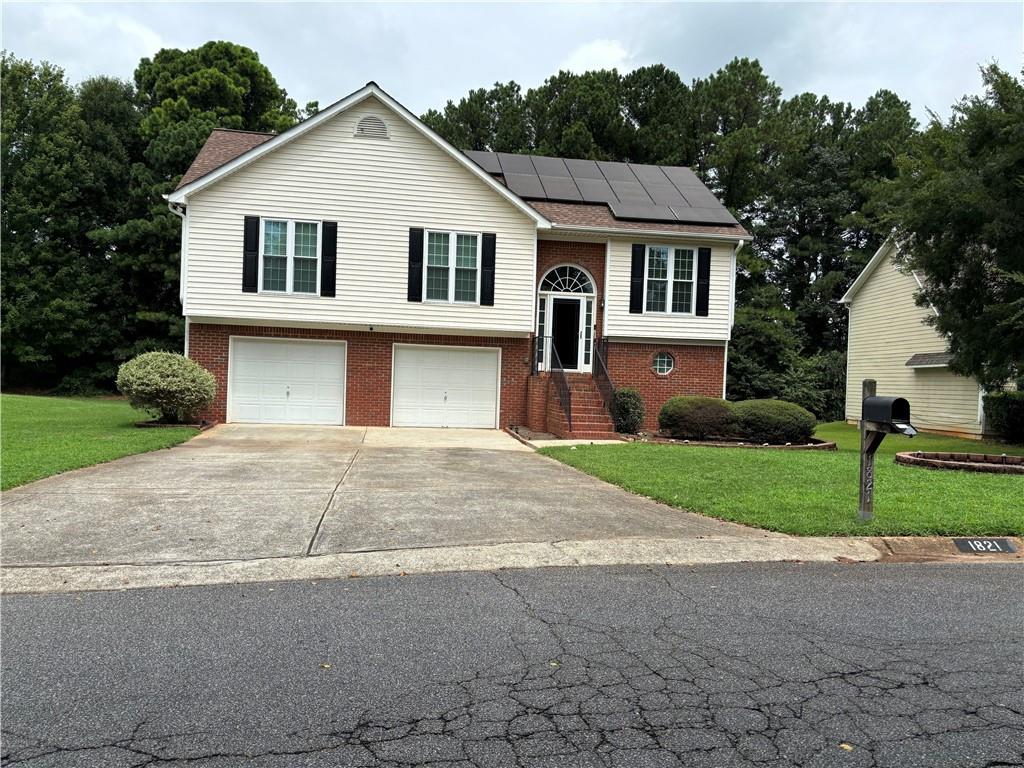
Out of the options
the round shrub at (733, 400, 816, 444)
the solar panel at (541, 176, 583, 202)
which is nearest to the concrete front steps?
the round shrub at (733, 400, 816, 444)

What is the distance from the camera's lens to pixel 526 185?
838 inches

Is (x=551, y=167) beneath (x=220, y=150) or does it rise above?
above

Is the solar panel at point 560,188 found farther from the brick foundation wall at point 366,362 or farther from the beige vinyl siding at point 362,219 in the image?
the brick foundation wall at point 366,362

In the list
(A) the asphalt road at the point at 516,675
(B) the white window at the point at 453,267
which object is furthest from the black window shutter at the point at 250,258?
(A) the asphalt road at the point at 516,675

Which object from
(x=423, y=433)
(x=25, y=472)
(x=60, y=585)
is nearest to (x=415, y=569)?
(x=60, y=585)

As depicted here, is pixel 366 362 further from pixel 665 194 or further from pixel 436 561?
pixel 436 561

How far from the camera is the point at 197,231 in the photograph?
17.4 m

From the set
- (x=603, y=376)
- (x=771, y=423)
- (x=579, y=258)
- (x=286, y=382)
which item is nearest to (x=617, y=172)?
(x=579, y=258)

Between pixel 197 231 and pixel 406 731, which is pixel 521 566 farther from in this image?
pixel 197 231

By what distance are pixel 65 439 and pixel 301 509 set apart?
25.2ft

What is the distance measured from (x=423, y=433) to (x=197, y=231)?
7.26 metres

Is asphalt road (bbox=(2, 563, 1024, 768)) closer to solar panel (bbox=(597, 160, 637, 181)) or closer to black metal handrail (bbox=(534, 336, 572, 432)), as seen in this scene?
black metal handrail (bbox=(534, 336, 572, 432))

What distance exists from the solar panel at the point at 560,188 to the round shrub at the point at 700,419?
767 cm

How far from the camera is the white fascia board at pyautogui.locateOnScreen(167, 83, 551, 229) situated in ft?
56.3
